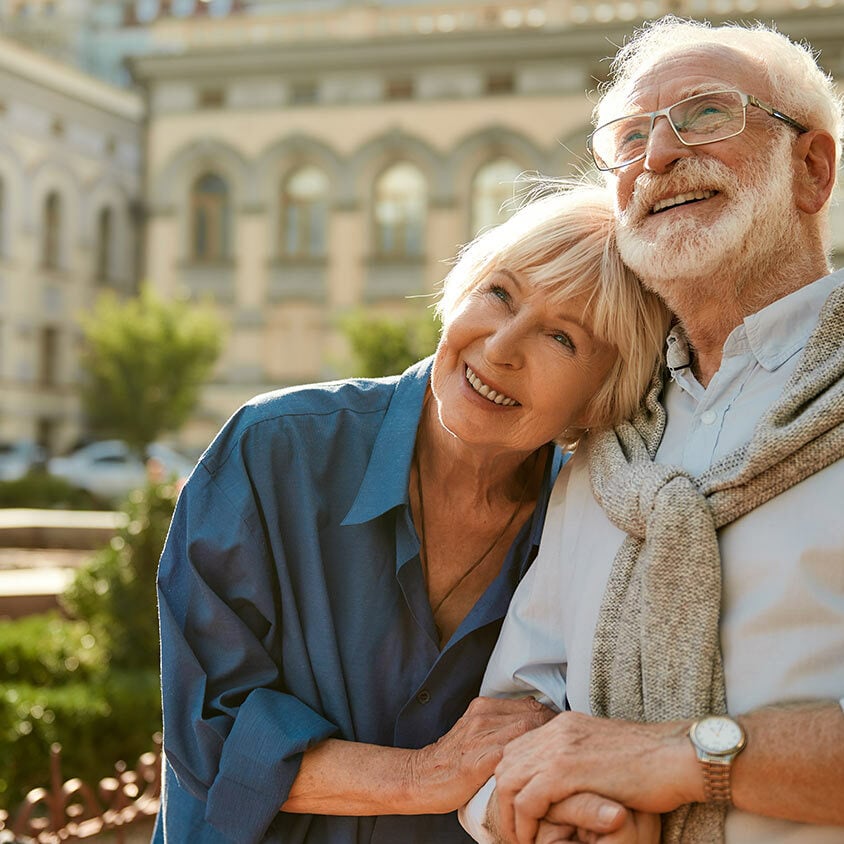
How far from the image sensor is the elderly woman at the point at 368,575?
87.0 inches

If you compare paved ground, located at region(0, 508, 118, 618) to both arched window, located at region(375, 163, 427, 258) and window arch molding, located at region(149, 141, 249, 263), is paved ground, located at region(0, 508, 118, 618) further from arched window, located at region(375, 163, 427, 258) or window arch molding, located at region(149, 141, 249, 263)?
window arch molding, located at region(149, 141, 249, 263)

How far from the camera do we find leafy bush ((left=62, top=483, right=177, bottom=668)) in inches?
249

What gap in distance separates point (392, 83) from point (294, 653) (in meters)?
25.2

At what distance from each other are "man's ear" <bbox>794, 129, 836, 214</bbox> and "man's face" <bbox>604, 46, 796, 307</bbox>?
5 centimetres

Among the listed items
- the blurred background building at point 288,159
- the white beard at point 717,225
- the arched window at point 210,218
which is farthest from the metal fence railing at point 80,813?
the arched window at point 210,218

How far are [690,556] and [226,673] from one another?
91 centimetres

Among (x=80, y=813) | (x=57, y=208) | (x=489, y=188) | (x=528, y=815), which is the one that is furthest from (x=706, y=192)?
(x=57, y=208)

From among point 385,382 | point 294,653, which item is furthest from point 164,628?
point 385,382

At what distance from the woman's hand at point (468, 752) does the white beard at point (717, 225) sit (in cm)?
84

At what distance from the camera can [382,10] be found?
2667cm

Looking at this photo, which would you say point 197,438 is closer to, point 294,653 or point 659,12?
point 659,12

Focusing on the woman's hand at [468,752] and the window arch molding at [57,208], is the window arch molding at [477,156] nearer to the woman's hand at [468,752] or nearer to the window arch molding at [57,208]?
the window arch molding at [57,208]

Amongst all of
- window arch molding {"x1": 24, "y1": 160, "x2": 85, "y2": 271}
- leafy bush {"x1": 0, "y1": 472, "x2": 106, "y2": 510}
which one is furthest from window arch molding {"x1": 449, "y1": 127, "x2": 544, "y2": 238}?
leafy bush {"x1": 0, "y1": 472, "x2": 106, "y2": 510}

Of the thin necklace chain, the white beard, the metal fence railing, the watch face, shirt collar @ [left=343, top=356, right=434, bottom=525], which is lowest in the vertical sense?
the metal fence railing
